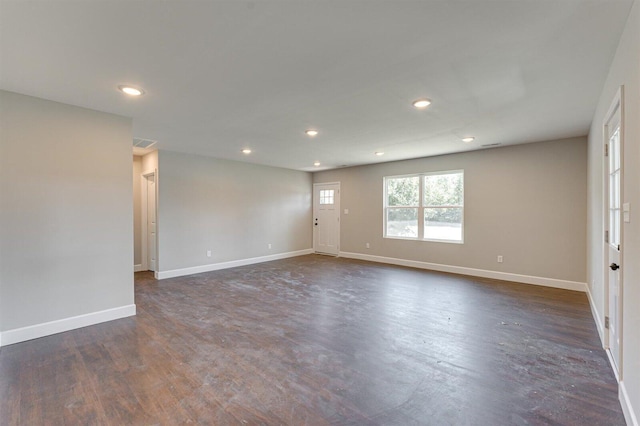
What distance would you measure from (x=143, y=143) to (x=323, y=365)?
15.6ft

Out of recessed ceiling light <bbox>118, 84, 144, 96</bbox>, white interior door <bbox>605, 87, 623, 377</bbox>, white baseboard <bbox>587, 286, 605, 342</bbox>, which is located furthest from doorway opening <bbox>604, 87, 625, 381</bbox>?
recessed ceiling light <bbox>118, 84, 144, 96</bbox>

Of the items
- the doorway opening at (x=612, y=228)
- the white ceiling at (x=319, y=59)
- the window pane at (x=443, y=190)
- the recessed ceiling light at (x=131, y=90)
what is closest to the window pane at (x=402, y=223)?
the window pane at (x=443, y=190)

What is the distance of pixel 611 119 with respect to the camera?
2.46 metres

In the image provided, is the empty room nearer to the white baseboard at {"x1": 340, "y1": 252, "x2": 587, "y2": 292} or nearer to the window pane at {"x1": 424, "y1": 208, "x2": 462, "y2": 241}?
the white baseboard at {"x1": 340, "y1": 252, "x2": 587, "y2": 292}

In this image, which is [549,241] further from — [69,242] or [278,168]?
[69,242]

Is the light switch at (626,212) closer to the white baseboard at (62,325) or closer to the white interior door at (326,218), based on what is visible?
the white baseboard at (62,325)

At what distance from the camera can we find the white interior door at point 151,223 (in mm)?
5738

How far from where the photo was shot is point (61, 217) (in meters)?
3.14

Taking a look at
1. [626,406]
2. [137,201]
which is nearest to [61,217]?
[137,201]

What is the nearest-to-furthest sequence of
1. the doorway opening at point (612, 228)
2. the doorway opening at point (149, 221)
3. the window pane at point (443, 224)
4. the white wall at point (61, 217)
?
1. the doorway opening at point (612, 228)
2. the white wall at point (61, 217)
3. the doorway opening at point (149, 221)
4. the window pane at point (443, 224)

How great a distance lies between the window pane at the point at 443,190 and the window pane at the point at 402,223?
45 centimetres

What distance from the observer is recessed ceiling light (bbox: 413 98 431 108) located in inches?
121

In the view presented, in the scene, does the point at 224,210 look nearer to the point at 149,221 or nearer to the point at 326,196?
the point at 149,221

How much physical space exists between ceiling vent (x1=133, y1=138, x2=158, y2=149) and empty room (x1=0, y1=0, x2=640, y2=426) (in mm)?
62
